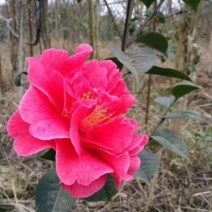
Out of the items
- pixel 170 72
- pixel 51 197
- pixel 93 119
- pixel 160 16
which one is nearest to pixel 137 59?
pixel 170 72

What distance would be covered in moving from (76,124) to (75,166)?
0.06 m

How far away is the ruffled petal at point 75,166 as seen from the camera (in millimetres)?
481

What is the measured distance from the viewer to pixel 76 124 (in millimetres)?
504

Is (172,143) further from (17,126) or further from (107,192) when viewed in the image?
(17,126)

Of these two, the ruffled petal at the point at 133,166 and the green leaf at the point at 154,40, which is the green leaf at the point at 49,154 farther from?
the green leaf at the point at 154,40

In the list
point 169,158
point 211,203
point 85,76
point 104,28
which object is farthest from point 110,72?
point 104,28

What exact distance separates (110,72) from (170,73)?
0.20 metres

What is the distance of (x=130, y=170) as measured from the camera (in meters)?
0.54

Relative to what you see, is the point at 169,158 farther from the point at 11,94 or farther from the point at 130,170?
the point at 11,94

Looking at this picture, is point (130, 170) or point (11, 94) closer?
point (130, 170)

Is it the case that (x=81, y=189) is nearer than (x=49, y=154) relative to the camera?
Yes

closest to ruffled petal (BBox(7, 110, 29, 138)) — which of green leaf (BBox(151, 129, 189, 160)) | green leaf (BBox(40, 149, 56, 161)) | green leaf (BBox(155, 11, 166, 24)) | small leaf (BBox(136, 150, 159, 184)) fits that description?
green leaf (BBox(40, 149, 56, 161))

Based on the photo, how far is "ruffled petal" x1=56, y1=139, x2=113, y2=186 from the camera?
0.48 m


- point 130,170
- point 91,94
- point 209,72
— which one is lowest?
point 209,72
